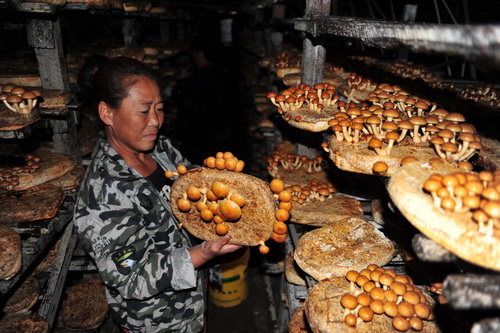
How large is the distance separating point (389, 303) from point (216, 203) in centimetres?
137

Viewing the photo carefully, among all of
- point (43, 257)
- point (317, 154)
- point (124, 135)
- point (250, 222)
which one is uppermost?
point (124, 135)

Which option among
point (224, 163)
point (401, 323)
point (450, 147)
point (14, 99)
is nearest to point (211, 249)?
point (224, 163)

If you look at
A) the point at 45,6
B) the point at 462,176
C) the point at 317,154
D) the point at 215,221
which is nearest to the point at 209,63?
the point at 317,154

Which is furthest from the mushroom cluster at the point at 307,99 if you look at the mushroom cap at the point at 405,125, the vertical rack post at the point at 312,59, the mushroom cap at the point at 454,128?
the mushroom cap at the point at 454,128

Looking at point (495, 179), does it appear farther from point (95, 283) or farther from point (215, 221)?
point (95, 283)

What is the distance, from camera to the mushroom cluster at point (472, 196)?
3.85ft

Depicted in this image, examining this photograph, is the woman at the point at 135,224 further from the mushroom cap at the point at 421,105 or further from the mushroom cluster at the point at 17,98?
the mushroom cap at the point at 421,105

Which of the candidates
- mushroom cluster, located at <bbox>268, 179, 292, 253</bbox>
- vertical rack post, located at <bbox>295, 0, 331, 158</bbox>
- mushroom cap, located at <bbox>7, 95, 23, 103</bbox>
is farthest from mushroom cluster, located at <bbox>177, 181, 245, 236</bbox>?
mushroom cap, located at <bbox>7, 95, 23, 103</bbox>

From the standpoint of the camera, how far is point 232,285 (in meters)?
5.45

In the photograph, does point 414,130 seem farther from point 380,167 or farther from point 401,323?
point 401,323

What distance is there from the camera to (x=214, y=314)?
558 cm

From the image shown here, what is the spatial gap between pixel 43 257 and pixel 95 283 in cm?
76

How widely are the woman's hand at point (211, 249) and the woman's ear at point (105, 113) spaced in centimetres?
151

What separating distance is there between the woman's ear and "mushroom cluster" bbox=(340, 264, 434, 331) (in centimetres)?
262
